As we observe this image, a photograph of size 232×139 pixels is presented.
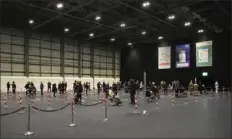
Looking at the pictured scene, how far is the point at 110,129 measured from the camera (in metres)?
8.73

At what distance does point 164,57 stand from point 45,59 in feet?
70.2

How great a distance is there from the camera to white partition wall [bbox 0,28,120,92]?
112ft

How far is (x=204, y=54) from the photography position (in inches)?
1570

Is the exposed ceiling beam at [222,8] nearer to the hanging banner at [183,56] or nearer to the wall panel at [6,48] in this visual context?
the hanging banner at [183,56]

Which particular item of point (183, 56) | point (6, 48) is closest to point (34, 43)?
point (6, 48)

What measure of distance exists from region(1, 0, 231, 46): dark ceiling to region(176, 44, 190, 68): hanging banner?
2057 millimetres

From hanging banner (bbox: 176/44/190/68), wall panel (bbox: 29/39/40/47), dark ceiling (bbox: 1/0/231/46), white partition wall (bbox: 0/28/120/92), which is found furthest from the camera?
hanging banner (bbox: 176/44/190/68)

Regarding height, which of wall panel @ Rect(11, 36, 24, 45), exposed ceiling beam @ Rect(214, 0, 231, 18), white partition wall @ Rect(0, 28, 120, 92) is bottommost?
white partition wall @ Rect(0, 28, 120, 92)

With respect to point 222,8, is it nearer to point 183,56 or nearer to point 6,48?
point 183,56

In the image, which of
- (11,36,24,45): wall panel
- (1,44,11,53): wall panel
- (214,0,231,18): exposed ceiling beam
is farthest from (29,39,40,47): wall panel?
(214,0,231,18): exposed ceiling beam

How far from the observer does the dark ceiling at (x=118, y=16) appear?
27.1m

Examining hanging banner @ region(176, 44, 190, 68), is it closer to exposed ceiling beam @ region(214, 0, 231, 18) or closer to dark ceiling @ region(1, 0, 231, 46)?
dark ceiling @ region(1, 0, 231, 46)

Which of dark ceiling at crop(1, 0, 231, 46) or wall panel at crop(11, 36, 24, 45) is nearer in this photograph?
dark ceiling at crop(1, 0, 231, 46)

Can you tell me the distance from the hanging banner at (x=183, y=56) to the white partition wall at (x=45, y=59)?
49.7 ft
